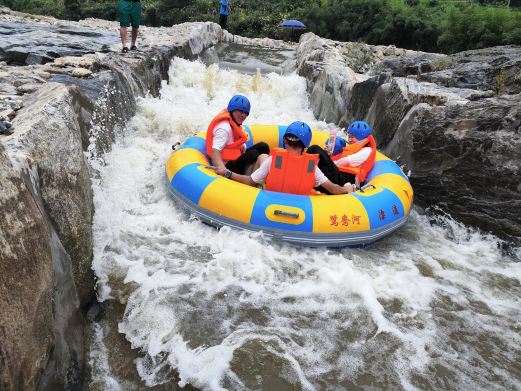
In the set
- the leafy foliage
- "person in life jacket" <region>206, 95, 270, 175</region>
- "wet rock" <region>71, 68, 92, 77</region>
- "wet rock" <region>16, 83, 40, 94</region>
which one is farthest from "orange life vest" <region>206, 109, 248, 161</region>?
the leafy foliage

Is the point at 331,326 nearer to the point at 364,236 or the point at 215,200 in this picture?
the point at 364,236

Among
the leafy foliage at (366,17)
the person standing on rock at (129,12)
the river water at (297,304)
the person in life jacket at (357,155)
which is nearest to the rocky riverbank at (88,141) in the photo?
the river water at (297,304)

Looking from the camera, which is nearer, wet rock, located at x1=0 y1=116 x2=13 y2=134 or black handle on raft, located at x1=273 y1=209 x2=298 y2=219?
wet rock, located at x1=0 y1=116 x2=13 y2=134

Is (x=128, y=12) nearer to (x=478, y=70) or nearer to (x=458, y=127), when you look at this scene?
(x=458, y=127)

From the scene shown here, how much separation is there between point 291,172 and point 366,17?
20206 millimetres

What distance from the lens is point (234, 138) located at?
509 cm

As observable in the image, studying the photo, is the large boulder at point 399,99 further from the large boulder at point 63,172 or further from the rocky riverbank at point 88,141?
the large boulder at point 63,172

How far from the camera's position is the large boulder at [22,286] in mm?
1897

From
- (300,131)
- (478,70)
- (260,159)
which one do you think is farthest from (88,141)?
(478,70)

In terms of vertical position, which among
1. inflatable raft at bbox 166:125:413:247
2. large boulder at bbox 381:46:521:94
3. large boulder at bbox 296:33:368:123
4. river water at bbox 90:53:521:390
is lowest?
river water at bbox 90:53:521:390

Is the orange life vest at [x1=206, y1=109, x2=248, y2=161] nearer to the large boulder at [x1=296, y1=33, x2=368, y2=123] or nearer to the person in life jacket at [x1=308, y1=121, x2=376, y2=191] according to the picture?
the person in life jacket at [x1=308, y1=121, x2=376, y2=191]

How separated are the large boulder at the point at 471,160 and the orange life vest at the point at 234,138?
7.42 feet

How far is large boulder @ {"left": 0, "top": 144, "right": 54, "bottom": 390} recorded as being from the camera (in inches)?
74.7

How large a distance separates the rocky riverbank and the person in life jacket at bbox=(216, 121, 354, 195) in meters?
1.52
